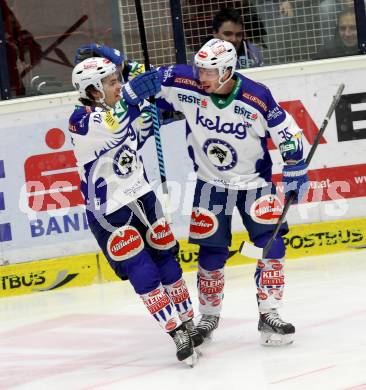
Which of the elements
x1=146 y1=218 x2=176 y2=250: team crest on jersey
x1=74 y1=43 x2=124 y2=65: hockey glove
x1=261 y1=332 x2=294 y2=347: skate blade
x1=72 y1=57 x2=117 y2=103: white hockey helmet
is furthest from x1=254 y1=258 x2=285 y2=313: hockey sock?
x1=74 y1=43 x2=124 y2=65: hockey glove

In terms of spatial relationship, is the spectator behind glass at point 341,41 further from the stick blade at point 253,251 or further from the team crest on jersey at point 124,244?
the team crest on jersey at point 124,244

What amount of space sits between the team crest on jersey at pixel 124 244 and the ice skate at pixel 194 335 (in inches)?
20.3

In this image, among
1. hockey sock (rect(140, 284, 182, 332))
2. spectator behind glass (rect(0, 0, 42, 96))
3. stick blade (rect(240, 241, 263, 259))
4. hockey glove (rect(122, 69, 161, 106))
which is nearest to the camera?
hockey glove (rect(122, 69, 161, 106))

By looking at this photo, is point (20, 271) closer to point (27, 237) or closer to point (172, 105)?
point (27, 237)

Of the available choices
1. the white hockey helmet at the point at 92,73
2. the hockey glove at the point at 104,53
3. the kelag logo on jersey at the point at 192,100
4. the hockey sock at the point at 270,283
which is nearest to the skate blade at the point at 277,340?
the hockey sock at the point at 270,283

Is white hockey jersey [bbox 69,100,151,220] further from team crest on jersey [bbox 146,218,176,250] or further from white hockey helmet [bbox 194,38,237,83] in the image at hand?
white hockey helmet [bbox 194,38,237,83]

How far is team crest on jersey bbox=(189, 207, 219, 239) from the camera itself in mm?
5457

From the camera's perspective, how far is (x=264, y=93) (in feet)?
17.4

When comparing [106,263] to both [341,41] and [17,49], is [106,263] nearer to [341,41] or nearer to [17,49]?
[17,49]

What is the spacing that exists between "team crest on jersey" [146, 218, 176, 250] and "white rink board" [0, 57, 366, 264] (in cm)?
257

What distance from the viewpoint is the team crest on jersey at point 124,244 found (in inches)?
201

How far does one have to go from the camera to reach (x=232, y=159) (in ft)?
17.7

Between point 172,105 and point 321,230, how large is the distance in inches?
109

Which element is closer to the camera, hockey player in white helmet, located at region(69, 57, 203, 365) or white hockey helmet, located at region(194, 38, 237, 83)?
hockey player in white helmet, located at region(69, 57, 203, 365)
